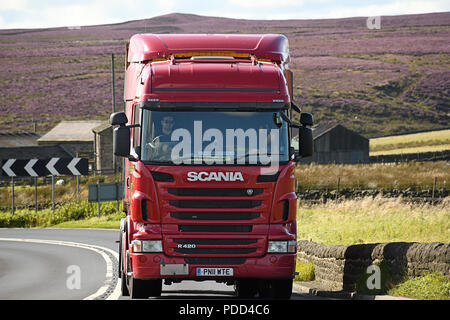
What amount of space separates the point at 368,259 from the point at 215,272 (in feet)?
10.4

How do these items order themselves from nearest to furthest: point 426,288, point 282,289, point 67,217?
point 426,288
point 282,289
point 67,217

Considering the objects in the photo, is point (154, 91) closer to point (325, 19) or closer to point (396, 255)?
point (396, 255)

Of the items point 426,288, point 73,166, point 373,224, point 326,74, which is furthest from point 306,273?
point 326,74

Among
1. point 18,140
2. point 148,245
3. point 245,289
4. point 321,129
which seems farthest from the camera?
point 321,129

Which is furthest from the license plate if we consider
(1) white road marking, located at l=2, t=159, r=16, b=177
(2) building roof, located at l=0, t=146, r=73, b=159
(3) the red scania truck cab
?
(2) building roof, located at l=0, t=146, r=73, b=159

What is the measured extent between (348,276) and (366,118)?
104 m

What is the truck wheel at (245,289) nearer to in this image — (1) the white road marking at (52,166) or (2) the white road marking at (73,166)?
(1) the white road marking at (52,166)

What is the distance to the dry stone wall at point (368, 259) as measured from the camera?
13367 millimetres

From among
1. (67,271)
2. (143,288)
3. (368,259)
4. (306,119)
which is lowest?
(67,271)

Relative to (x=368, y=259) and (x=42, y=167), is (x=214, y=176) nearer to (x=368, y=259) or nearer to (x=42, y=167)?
(x=368, y=259)

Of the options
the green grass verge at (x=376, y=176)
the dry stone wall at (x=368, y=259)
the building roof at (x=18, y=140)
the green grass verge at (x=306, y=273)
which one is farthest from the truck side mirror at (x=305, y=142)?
the building roof at (x=18, y=140)

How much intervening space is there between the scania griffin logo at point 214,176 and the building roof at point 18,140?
71228 millimetres

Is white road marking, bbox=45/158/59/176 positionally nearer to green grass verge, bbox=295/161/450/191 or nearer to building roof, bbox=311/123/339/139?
green grass verge, bbox=295/161/450/191

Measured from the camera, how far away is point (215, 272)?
13367 millimetres
